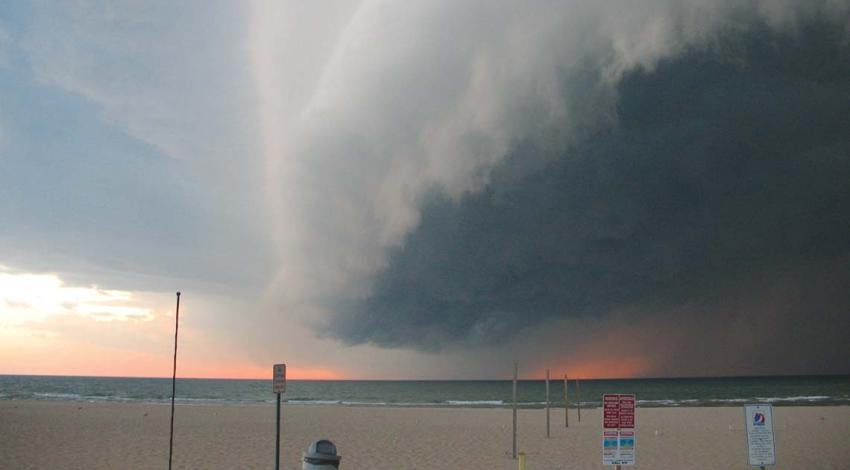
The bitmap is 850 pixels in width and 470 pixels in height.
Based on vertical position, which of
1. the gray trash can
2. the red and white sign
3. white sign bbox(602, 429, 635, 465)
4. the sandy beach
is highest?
the red and white sign

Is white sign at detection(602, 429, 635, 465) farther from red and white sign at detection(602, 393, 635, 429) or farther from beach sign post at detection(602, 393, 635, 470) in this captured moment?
red and white sign at detection(602, 393, 635, 429)

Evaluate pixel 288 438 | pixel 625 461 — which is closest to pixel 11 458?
pixel 288 438

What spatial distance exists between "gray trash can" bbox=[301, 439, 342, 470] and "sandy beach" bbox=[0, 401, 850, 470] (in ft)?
33.4

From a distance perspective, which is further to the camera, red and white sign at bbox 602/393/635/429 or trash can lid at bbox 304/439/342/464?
red and white sign at bbox 602/393/635/429

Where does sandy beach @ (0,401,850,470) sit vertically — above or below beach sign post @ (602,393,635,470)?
below

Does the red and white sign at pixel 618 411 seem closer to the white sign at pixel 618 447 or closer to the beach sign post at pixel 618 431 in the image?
the beach sign post at pixel 618 431

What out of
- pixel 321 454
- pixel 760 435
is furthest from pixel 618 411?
pixel 321 454

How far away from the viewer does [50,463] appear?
18.4m

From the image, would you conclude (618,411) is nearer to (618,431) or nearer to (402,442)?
(618,431)

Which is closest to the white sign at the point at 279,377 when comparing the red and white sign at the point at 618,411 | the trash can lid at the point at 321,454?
the trash can lid at the point at 321,454

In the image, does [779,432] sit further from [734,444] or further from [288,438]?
[288,438]

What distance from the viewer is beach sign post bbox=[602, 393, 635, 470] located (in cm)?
1145

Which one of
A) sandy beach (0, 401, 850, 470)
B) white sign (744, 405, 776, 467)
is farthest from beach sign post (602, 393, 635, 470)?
sandy beach (0, 401, 850, 470)

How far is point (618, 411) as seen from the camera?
1148 cm
